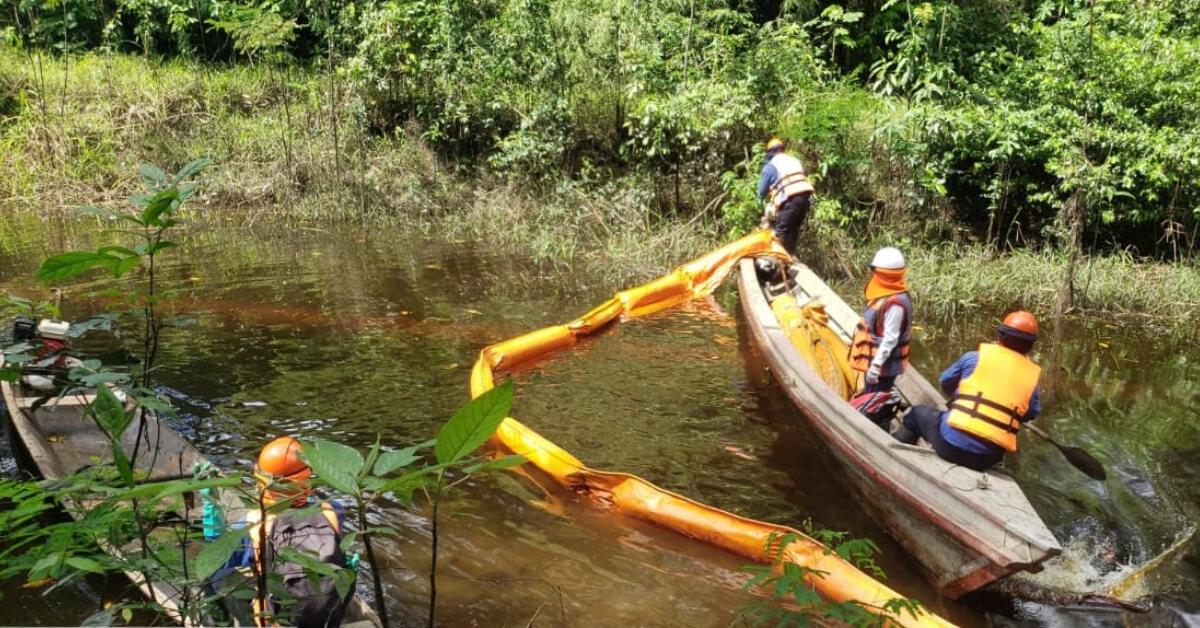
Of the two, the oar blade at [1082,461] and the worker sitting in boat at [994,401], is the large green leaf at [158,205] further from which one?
the oar blade at [1082,461]

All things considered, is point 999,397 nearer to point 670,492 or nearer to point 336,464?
point 670,492

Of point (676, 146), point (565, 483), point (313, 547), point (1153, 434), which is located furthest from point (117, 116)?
point (1153, 434)

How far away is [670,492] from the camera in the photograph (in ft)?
16.8

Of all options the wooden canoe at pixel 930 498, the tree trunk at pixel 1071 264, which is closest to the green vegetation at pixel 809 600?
the wooden canoe at pixel 930 498

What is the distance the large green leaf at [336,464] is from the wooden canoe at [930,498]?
346 cm

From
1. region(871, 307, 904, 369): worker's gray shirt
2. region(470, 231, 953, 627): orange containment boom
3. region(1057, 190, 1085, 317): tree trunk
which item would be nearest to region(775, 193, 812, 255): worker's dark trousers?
region(470, 231, 953, 627): orange containment boom

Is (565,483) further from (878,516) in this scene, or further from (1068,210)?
(1068,210)

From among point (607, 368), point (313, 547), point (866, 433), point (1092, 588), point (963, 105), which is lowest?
point (607, 368)

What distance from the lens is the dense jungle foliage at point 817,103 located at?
10523 millimetres

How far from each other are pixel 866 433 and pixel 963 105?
7.65 metres

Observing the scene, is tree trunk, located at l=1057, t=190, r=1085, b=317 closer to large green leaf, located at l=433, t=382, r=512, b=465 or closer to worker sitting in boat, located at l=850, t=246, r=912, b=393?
worker sitting in boat, located at l=850, t=246, r=912, b=393

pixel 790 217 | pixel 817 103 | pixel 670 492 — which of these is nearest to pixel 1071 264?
pixel 790 217

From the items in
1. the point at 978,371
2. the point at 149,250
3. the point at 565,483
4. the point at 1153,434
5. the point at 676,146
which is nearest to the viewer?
the point at 149,250

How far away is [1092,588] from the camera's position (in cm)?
470
